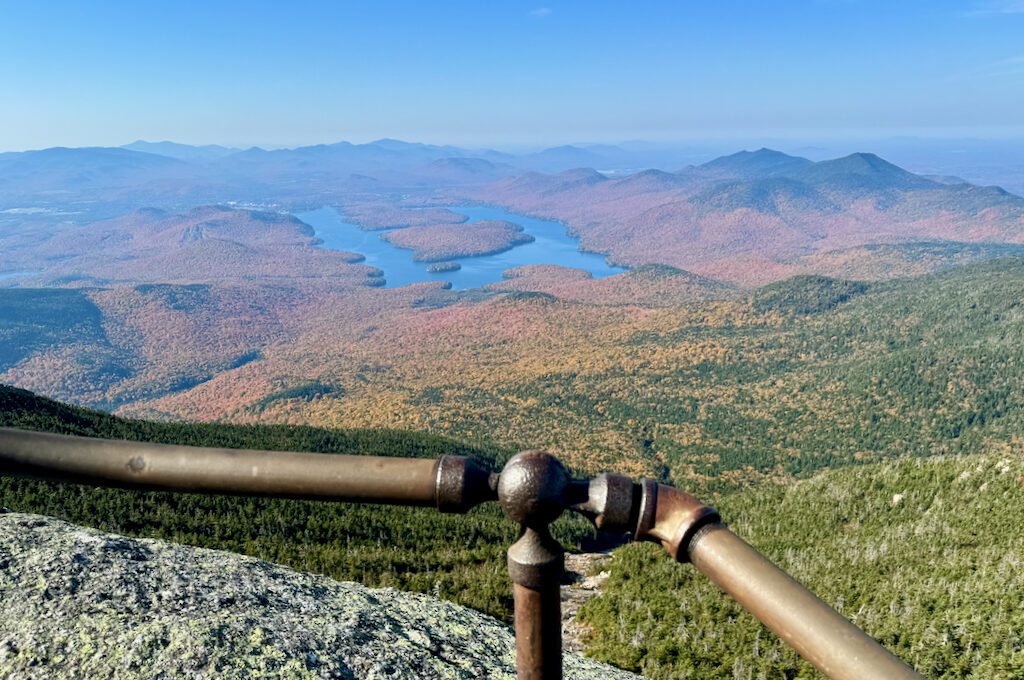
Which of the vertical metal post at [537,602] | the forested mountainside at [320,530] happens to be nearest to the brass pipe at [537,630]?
the vertical metal post at [537,602]

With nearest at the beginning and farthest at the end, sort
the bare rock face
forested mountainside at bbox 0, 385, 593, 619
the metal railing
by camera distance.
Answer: the metal railing
the bare rock face
forested mountainside at bbox 0, 385, 593, 619

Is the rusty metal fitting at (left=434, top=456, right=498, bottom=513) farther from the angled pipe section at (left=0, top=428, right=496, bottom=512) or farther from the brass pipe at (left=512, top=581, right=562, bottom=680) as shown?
the brass pipe at (left=512, top=581, right=562, bottom=680)

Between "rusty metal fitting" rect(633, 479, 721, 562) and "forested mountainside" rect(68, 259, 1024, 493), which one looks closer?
"rusty metal fitting" rect(633, 479, 721, 562)

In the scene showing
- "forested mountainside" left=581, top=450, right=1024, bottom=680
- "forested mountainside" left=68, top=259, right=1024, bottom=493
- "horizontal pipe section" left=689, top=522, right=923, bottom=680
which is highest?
"horizontal pipe section" left=689, top=522, right=923, bottom=680

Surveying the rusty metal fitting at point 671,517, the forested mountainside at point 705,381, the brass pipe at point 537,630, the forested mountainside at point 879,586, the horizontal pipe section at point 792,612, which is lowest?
the forested mountainside at point 705,381

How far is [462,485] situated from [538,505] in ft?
0.98

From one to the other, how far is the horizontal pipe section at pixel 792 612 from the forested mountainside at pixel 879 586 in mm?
13339

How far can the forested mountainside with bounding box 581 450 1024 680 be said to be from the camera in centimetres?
1384

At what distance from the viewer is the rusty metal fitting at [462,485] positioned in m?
2.04

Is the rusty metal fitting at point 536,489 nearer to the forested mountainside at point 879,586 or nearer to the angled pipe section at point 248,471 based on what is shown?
the angled pipe section at point 248,471

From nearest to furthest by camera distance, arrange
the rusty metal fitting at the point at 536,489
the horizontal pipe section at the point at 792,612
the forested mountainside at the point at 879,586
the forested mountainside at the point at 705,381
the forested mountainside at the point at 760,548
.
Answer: the horizontal pipe section at the point at 792,612
the rusty metal fitting at the point at 536,489
the forested mountainside at the point at 879,586
the forested mountainside at the point at 760,548
the forested mountainside at the point at 705,381

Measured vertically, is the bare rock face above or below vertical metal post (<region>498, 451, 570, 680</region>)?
below

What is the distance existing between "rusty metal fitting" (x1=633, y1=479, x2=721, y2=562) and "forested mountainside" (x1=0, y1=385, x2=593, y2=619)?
1266 centimetres

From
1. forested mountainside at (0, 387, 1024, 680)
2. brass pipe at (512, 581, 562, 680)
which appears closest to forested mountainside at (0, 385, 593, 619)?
forested mountainside at (0, 387, 1024, 680)
